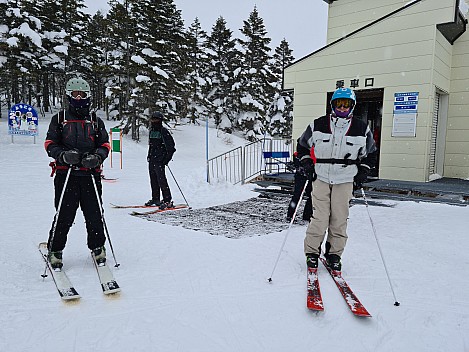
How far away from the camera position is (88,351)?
232cm

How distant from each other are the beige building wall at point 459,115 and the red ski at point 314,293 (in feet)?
30.0

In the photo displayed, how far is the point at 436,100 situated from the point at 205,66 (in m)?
25.9

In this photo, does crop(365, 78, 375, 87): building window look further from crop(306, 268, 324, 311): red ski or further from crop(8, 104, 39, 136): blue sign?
crop(8, 104, 39, 136): blue sign

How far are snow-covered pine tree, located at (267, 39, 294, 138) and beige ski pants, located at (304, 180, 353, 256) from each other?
28.0 metres

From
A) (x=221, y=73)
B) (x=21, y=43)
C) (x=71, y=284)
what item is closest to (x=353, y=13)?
(x=71, y=284)

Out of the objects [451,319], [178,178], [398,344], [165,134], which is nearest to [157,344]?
[398,344]

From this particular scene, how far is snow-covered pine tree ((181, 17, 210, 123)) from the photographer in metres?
29.5

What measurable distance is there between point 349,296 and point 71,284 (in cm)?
254

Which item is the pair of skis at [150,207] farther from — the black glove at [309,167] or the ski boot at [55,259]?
the black glove at [309,167]

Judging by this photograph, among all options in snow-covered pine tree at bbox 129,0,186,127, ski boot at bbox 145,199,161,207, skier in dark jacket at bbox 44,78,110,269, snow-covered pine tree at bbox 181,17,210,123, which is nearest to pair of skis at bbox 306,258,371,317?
skier in dark jacket at bbox 44,78,110,269

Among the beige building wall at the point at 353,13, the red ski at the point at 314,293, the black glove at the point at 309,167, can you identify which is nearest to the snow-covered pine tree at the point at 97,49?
the beige building wall at the point at 353,13

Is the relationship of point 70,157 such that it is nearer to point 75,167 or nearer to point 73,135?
point 75,167

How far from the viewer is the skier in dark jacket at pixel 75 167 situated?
3.54m

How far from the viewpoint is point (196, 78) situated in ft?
96.7
